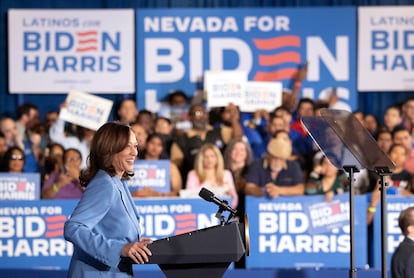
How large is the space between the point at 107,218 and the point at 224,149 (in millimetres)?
5578

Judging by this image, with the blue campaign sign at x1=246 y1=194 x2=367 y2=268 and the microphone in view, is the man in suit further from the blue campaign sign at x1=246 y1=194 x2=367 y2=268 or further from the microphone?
the blue campaign sign at x1=246 y1=194 x2=367 y2=268

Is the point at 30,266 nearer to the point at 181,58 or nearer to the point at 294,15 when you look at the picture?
the point at 181,58

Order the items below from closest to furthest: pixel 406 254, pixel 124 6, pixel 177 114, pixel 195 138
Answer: pixel 406 254 < pixel 195 138 < pixel 177 114 < pixel 124 6

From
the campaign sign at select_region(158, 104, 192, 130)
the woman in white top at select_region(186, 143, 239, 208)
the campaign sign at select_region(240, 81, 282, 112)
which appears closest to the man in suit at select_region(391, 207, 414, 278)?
the woman in white top at select_region(186, 143, 239, 208)

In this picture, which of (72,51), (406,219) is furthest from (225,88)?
(406,219)

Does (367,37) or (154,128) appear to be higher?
(367,37)

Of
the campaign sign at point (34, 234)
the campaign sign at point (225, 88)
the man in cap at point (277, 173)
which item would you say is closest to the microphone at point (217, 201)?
the campaign sign at point (34, 234)

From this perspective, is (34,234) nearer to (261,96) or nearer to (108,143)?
(261,96)

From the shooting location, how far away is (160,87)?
1086 cm

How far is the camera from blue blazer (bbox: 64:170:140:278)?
4.10 meters

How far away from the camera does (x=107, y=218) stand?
4227mm

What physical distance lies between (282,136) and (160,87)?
196cm

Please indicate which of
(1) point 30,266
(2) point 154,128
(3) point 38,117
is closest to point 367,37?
(2) point 154,128

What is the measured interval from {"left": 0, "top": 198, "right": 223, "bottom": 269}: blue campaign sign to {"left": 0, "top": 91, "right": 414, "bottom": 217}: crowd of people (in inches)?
17.7
